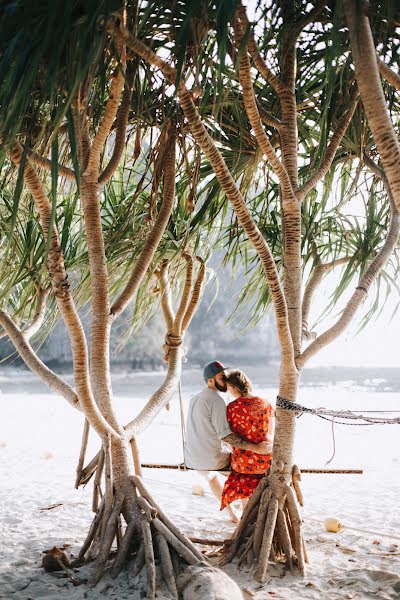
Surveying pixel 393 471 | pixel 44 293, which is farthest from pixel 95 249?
pixel 393 471

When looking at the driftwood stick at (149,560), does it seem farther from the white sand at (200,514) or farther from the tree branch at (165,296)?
the tree branch at (165,296)

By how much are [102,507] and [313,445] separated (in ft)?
19.5

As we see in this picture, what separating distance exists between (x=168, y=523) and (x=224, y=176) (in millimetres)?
1313

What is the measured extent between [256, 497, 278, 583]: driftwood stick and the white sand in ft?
0.14

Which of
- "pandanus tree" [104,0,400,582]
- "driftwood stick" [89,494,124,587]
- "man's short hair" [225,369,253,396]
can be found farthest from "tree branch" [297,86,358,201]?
"driftwood stick" [89,494,124,587]

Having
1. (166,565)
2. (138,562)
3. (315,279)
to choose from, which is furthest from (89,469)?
(315,279)

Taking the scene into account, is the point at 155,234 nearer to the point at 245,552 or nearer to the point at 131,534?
the point at 131,534

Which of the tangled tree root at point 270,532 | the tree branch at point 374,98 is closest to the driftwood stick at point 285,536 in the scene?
the tangled tree root at point 270,532

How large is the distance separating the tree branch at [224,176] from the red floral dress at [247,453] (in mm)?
503

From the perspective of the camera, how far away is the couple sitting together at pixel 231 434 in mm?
2855

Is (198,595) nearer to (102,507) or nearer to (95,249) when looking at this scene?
(102,507)

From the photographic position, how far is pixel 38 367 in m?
2.82

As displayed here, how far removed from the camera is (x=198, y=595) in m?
1.99

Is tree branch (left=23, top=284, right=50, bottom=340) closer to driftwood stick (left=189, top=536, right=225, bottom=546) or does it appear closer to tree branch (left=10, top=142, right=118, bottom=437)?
tree branch (left=10, top=142, right=118, bottom=437)
